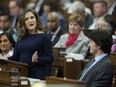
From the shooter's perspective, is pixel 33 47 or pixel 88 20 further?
pixel 88 20

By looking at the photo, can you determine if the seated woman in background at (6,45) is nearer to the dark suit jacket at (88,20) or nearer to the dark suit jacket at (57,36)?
the dark suit jacket at (57,36)

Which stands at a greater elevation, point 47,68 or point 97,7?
point 97,7

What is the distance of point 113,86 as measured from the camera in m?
4.75

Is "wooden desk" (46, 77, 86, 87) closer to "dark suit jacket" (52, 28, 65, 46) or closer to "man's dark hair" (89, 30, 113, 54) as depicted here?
"man's dark hair" (89, 30, 113, 54)

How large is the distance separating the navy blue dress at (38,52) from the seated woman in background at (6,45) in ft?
2.20

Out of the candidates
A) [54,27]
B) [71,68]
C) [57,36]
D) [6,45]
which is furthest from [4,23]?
[71,68]

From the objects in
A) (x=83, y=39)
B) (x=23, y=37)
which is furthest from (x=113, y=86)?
(x=83, y=39)

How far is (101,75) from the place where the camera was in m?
4.52

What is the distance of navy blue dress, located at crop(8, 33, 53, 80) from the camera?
204 inches

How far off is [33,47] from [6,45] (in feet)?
2.78

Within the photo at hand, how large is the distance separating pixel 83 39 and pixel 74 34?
19cm

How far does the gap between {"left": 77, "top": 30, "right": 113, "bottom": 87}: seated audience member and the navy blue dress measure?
58 cm

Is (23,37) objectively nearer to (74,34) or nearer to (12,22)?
(74,34)

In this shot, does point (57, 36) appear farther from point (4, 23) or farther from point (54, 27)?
point (4, 23)
